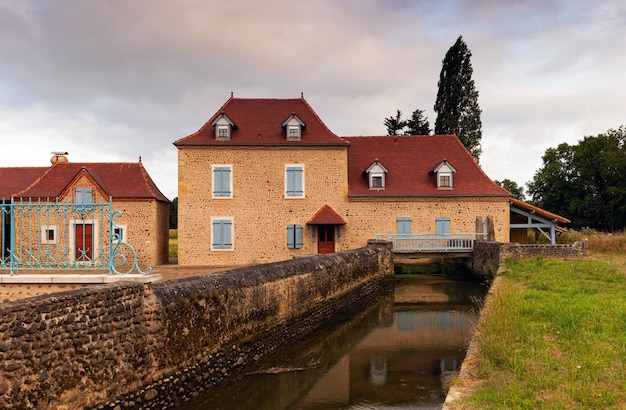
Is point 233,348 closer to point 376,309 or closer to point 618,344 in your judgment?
point 618,344

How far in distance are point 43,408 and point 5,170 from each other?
84.3ft

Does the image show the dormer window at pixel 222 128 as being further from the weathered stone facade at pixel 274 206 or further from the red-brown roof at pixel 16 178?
the red-brown roof at pixel 16 178

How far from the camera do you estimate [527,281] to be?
43.8 feet

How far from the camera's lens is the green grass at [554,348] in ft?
16.4

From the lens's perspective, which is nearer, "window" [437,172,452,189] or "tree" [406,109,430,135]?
"window" [437,172,452,189]

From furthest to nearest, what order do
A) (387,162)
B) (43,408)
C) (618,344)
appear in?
(387,162)
(618,344)
(43,408)

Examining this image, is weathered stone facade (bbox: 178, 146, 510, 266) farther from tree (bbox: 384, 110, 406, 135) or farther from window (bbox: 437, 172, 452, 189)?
tree (bbox: 384, 110, 406, 135)

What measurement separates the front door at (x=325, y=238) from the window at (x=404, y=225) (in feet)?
10.6

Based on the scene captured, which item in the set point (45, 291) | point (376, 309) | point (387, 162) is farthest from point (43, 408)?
point (387, 162)

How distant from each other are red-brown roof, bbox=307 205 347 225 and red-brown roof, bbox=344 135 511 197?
4.39 ft

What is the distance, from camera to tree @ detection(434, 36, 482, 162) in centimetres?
3562

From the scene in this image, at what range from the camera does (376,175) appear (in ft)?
77.3

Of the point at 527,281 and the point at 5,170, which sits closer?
the point at 527,281

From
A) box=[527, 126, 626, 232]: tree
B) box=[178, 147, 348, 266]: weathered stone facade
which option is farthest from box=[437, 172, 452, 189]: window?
box=[527, 126, 626, 232]: tree
